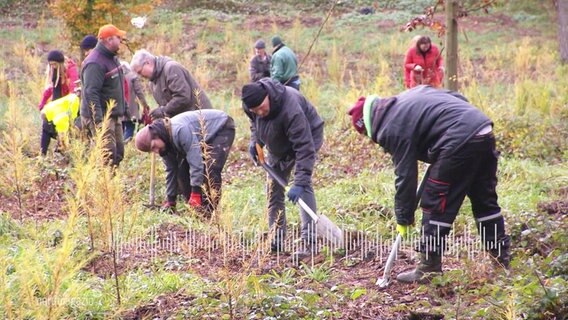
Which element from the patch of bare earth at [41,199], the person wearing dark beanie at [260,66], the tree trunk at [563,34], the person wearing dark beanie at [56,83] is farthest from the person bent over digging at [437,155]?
the tree trunk at [563,34]

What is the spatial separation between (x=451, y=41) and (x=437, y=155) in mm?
2771

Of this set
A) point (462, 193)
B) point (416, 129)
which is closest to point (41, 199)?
point (416, 129)

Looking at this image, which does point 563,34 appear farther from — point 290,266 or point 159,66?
point 290,266

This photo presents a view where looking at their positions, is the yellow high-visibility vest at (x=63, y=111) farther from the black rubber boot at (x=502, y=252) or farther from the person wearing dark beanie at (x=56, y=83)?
the black rubber boot at (x=502, y=252)

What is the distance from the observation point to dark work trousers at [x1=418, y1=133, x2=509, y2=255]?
16.0 feet

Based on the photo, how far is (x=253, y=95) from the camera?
18.8 ft

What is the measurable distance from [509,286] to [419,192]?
1142 mm

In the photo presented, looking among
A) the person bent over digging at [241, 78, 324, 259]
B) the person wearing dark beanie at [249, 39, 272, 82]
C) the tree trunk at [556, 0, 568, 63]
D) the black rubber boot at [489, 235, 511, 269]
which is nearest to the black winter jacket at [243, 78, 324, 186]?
the person bent over digging at [241, 78, 324, 259]

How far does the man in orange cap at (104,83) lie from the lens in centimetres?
813

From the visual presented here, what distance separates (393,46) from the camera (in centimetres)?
2159

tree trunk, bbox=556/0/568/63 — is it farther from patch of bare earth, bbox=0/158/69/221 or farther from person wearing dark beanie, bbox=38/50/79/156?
patch of bare earth, bbox=0/158/69/221

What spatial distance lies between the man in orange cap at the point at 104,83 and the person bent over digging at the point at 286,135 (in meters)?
2.40

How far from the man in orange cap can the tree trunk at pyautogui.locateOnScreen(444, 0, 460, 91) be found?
11.5 feet

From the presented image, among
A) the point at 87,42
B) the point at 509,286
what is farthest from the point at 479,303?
the point at 87,42
